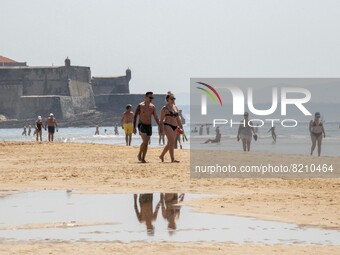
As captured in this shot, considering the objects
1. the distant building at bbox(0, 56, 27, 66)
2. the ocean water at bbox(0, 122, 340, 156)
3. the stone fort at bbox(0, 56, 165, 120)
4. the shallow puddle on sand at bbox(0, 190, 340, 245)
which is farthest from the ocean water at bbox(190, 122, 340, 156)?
the distant building at bbox(0, 56, 27, 66)

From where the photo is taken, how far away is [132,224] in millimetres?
8367

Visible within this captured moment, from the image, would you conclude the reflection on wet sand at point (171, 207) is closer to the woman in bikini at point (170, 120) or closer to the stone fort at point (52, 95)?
the woman in bikini at point (170, 120)

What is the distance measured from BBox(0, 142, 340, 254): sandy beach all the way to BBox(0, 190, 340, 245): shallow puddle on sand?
0.31 meters

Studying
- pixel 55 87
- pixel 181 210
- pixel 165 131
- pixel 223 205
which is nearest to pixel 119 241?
pixel 181 210

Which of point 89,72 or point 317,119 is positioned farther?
point 89,72

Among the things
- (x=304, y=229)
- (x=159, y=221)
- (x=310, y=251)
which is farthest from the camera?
(x=159, y=221)

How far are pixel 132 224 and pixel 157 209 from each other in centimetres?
117

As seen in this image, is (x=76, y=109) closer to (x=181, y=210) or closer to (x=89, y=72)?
(x=89, y=72)

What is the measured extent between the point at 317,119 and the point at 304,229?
1559 cm

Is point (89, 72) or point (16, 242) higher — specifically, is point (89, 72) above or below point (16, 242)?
above

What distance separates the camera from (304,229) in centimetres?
802

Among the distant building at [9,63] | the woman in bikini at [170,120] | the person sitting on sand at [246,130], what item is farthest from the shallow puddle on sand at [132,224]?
the distant building at [9,63]

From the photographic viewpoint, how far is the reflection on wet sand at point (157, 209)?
8.42 m

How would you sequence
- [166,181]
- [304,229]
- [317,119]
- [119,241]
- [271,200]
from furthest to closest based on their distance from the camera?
[317,119]
[166,181]
[271,200]
[304,229]
[119,241]
